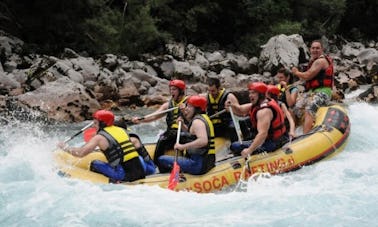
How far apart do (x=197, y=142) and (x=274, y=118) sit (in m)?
1.21

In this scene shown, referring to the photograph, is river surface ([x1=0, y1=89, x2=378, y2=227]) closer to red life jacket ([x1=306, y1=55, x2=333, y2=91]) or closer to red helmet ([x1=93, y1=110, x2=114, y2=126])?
red helmet ([x1=93, y1=110, x2=114, y2=126])

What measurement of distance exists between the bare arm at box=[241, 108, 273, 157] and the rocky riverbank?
629 cm

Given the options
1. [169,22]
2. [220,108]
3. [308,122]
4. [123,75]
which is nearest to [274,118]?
[220,108]

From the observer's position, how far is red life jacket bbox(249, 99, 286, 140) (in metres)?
6.86

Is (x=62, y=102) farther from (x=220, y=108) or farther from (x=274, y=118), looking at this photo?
(x=274, y=118)

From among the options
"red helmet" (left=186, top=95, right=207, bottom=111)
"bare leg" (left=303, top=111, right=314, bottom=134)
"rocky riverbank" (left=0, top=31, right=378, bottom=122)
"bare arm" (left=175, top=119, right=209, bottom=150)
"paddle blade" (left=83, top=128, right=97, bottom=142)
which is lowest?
"rocky riverbank" (left=0, top=31, right=378, bottom=122)

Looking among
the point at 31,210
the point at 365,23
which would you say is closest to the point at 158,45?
the point at 365,23

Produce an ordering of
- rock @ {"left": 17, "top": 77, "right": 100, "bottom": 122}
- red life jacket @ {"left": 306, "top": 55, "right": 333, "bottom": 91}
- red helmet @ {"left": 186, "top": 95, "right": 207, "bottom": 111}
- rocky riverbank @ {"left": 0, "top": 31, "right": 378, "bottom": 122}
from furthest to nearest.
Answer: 1. rocky riverbank @ {"left": 0, "top": 31, "right": 378, "bottom": 122}
2. rock @ {"left": 17, "top": 77, "right": 100, "bottom": 122}
3. red life jacket @ {"left": 306, "top": 55, "right": 333, "bottom": 91}
4. red helmet @ {"left": 186, "top": 95, "right": 207, "bottom": 111}

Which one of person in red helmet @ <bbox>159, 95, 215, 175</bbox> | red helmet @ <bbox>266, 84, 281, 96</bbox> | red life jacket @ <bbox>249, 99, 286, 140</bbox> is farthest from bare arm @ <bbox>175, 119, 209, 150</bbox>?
red helmet @ <bbox>266, 84, 281, 96</bbox>

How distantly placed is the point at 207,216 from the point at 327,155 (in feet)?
8.94

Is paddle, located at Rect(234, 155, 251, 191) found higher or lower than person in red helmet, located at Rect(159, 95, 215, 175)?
lower

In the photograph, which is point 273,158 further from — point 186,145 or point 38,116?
point 38,116

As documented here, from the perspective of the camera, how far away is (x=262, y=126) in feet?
22.4

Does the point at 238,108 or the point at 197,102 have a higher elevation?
the point at 197,102
